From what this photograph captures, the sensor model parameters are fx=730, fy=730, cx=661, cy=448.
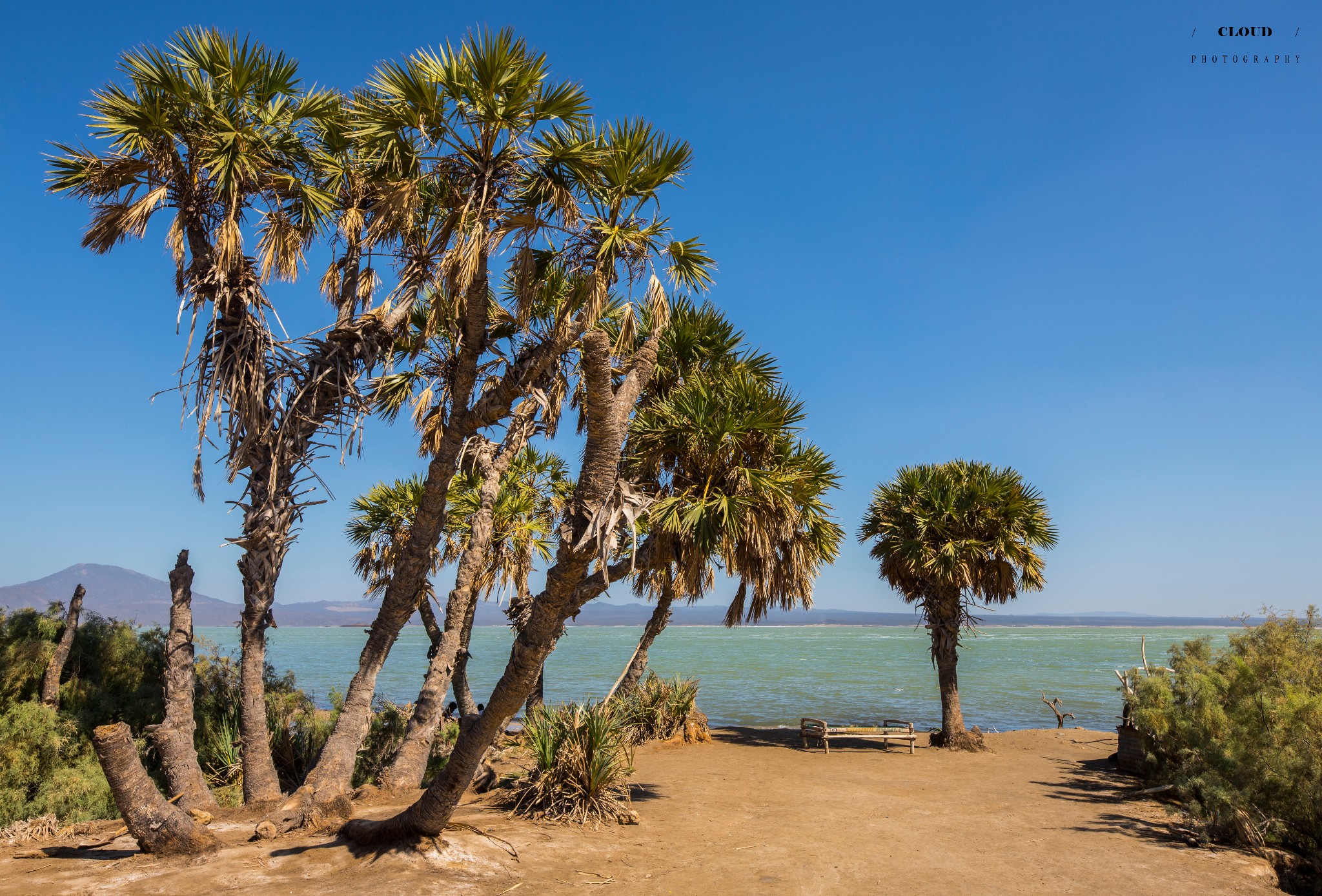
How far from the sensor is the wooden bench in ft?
50.0

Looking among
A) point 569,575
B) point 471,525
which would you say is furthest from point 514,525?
point 569,575

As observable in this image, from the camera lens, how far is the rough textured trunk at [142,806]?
6125 millimetres

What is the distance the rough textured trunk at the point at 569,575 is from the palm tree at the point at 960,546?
11.1 metres

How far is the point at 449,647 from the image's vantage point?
959 cm

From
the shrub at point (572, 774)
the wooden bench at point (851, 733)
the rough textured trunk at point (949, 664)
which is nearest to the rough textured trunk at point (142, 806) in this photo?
the shrub at point (572, 774)

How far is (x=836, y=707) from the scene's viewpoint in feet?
94.2

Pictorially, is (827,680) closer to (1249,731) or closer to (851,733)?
(851,733)

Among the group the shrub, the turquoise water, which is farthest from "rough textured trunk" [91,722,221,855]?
the turquoise water

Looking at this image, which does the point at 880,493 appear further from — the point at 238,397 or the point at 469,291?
the point at 238,397

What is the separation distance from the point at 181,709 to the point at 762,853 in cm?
666

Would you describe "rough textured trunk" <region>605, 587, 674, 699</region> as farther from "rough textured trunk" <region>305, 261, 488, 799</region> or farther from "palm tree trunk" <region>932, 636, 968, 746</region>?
"rough textured trunk" <region>305, 261, 488, 799</region>

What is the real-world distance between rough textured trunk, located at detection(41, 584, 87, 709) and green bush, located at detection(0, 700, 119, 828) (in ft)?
1.47

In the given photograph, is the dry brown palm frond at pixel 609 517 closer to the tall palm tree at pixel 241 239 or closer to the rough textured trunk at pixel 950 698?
the tall palm tree at pixel 241 239

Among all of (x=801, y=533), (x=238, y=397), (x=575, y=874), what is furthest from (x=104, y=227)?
(x=801, y=533)
